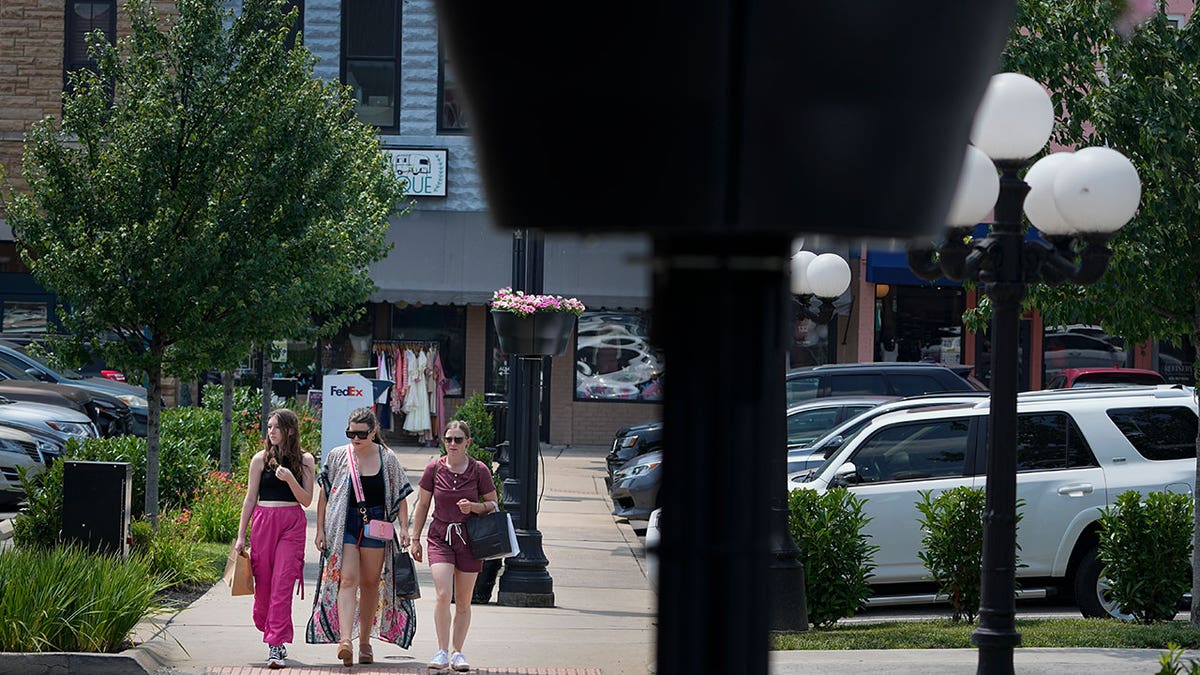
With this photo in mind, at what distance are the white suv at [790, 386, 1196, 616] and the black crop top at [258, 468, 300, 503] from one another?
4.73m

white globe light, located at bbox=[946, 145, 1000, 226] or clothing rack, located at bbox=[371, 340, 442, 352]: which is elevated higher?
white globe light, located at bbox=[946, 145, 1000, 226]

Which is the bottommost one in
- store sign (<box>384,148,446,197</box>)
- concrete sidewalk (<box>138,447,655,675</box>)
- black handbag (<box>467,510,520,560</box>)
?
concrete sidewalk (<box>138,447,655,675</box>)

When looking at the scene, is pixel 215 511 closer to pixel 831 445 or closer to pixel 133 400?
pixel 831 445

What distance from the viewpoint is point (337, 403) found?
1703 centimetres

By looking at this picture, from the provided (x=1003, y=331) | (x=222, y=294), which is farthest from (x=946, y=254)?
(x=222, y=294)

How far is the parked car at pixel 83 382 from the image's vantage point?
20.7m

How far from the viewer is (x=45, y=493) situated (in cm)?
1141

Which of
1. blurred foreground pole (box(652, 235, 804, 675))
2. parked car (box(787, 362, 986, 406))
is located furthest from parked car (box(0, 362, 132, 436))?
blurred foreground pole (box(652, 235, 804, 675))

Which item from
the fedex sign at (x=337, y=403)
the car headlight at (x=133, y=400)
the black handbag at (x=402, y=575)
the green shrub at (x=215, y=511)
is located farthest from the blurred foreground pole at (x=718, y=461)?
the car headlight at (x=133, y=400)

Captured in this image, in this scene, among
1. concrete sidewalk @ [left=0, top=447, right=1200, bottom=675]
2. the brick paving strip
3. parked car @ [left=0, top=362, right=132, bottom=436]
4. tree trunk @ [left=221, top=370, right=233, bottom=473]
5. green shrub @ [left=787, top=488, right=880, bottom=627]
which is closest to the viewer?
concrete sidewalk @ [left=0, top=447, right=1200, bottom=675]

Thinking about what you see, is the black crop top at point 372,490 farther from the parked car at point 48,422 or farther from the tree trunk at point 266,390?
the tree trunk at point 266,390

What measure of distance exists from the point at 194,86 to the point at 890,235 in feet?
40.3

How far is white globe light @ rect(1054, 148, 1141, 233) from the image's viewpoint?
23.5 feet

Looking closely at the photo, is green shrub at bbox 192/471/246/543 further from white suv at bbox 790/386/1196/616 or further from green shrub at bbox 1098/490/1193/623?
green shrub at bbox 1098/490/1193/623
